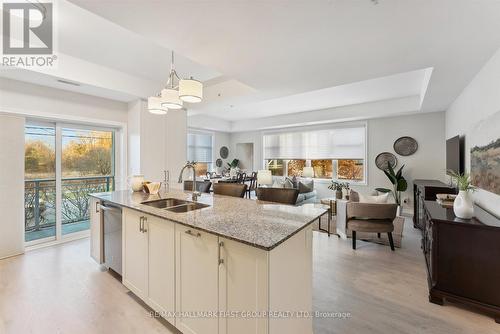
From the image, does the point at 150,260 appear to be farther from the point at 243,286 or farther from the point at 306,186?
the point at 306,186

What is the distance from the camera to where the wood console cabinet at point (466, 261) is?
188cm

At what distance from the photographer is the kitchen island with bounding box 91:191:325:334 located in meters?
1.26

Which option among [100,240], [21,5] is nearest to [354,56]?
[21,5]

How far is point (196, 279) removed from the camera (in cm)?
154

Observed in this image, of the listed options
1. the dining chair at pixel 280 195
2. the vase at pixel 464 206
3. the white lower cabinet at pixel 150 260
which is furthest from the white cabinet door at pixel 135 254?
the vase at pixel 464 206

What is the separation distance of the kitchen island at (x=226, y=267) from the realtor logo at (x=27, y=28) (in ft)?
7.25

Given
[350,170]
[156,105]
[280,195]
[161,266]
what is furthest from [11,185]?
[350,170]

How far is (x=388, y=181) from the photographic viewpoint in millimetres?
5895

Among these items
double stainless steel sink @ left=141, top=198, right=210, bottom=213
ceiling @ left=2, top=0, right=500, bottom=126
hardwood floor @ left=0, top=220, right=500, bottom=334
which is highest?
ceiling @ left=2, top=0, right=500, bottom=126

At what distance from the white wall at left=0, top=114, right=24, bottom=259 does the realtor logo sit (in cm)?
103

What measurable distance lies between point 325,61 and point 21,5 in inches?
126

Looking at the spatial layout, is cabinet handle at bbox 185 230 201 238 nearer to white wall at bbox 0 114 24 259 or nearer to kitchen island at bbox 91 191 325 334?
kitchen island at bbox 91 191 325 334

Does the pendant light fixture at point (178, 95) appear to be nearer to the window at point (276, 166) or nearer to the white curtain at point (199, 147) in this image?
the white curtain at point (199, 147)

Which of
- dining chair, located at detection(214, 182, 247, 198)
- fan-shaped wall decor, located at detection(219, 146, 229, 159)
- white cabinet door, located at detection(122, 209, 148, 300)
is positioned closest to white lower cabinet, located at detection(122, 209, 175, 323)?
white cabinet door, located at detection(122, 209, 148, 300)
